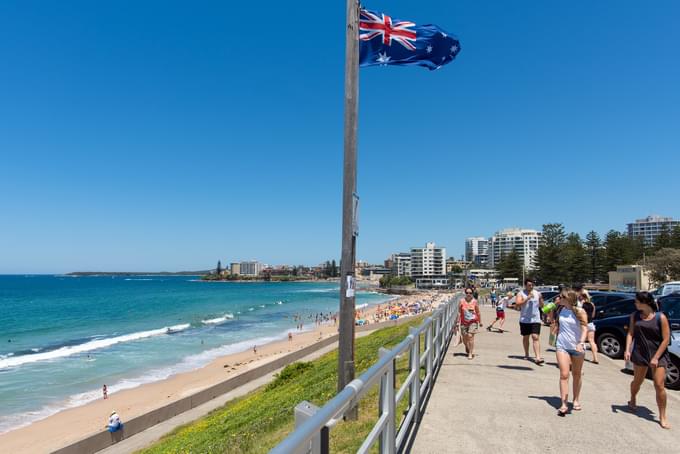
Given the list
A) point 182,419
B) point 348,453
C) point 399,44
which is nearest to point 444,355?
point 348,453

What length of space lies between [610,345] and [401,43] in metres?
8.64

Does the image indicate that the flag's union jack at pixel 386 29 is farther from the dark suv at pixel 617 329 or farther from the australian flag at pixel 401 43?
the dark suv at pixel 617 329

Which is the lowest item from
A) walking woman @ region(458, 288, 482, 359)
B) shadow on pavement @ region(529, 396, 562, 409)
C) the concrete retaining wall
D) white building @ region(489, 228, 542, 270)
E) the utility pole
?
the concrete retaining wall

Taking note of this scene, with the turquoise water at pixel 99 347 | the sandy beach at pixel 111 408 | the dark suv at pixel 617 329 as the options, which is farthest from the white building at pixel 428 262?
the dark suv at pixel 617 329

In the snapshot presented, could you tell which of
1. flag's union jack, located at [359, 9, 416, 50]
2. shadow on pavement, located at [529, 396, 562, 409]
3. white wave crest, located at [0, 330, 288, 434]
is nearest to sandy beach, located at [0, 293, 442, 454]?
white wave crest, located at [0, 330, 288, 434]

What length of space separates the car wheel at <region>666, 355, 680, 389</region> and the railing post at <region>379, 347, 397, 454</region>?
6.20 m

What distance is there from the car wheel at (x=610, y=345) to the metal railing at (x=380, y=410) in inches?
213

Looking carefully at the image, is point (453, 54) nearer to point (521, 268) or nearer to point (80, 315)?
point (80, 315)

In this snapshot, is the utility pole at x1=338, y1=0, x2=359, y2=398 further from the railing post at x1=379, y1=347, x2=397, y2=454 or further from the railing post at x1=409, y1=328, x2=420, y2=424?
the railing post at x1=379, y1=347, x2=397, y2=454

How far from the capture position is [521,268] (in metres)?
80.6

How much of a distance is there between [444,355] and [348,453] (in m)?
6.09

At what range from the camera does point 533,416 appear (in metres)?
5.47

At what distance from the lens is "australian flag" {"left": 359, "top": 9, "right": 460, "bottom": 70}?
20.2 feet

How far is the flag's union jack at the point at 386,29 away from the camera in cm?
611
